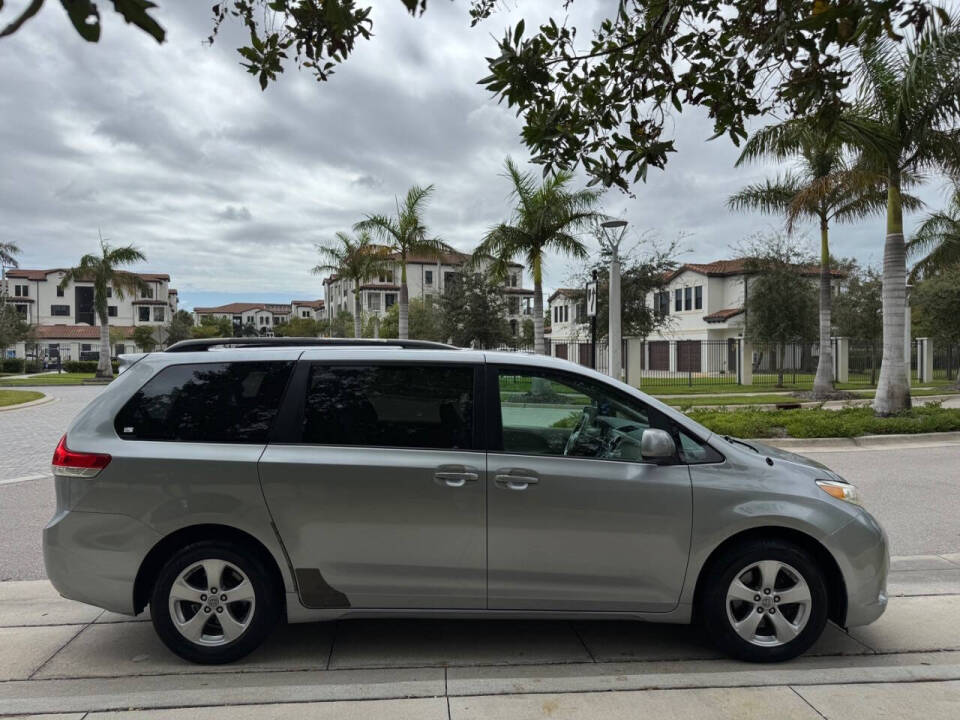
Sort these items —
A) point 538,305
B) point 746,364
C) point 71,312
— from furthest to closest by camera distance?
point 71,312
point 746,364
point 538,305

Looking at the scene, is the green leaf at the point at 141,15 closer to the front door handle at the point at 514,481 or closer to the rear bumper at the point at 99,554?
the front door handle at the point at 514,481

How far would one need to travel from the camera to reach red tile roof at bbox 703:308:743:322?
42.2m

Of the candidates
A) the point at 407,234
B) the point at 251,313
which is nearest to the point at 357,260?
A: the point at 407,234

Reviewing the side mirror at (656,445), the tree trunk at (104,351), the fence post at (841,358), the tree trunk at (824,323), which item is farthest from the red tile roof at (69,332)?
the side mirror at (656,445)

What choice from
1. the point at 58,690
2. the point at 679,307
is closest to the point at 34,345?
the point at 679,307

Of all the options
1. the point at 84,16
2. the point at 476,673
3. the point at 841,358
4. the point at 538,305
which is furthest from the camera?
the point at 841,358

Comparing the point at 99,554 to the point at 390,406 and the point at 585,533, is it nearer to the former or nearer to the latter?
the point at 390,406

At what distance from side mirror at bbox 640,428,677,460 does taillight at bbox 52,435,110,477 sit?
2.94 m

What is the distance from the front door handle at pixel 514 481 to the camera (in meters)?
3.70

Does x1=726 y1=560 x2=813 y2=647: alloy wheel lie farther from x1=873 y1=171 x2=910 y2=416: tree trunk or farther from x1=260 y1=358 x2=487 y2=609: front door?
x1=873 y1=171 x2=910 y2=416: tree trunk

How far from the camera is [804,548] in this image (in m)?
3.82

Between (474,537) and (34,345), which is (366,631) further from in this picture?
(34,345)

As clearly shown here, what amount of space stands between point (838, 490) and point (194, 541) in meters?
3.63

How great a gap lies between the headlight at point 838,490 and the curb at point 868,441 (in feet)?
26.5
